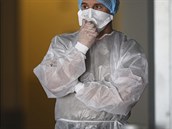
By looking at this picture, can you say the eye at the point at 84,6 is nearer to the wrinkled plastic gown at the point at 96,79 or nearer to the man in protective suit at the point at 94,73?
the man in protective suit at the point at 94,73

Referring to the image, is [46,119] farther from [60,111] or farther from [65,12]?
[60,111]

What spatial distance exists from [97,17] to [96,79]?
0.86ft

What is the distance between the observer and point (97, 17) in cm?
167

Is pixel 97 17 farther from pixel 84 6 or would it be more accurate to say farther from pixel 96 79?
pixel 96 79

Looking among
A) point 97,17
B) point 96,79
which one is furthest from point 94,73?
point 97,17

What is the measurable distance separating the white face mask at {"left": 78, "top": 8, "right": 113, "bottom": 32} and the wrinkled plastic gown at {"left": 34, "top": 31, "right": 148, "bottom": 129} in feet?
0.24

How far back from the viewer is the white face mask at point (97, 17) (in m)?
1.66

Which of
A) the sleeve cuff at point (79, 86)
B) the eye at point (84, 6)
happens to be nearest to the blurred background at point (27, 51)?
the eye at point (84, 6)

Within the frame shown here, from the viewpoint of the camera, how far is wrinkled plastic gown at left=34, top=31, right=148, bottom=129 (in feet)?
5.12

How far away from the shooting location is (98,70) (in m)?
1.68

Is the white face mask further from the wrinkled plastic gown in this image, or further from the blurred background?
the blurred background

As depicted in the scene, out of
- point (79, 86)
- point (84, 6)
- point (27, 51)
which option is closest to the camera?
point (79, 86)

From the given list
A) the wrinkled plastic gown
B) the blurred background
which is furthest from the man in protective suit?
the blurred background

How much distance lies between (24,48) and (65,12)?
504 millimetres
